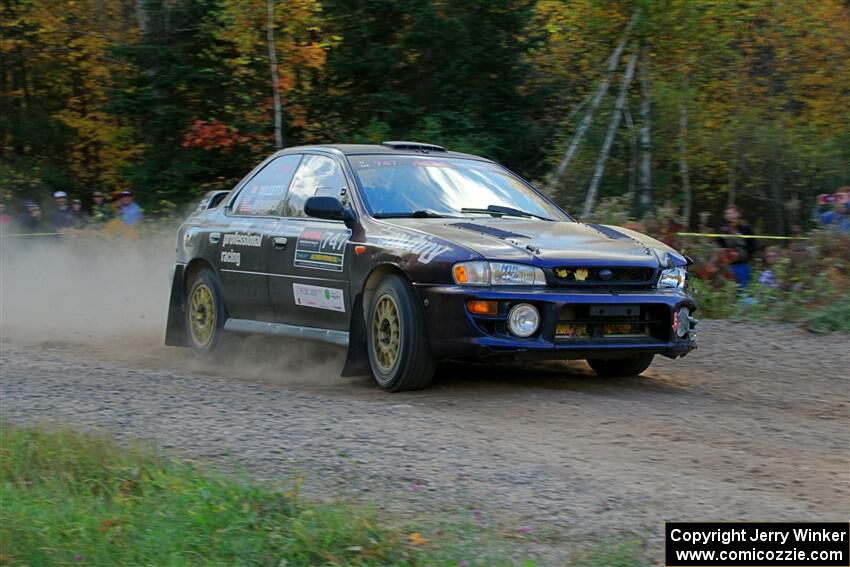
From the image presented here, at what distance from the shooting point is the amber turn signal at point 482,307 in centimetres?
720

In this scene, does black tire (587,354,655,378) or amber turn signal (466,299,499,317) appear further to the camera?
black tire (587,354,655,378)

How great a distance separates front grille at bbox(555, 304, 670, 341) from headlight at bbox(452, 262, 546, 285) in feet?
1.02

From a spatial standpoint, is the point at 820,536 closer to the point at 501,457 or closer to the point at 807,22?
the point at 501,457

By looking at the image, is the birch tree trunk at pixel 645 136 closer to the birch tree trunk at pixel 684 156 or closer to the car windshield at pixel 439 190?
the birch tree trunk at pixel 684 156

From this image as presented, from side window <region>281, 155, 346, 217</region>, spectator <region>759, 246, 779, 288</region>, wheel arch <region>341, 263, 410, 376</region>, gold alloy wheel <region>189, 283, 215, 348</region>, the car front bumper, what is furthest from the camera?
spectator <region>759, 246, 779, 288</region>

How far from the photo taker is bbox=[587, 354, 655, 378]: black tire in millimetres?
8305

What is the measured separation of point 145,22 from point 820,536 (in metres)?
21.6

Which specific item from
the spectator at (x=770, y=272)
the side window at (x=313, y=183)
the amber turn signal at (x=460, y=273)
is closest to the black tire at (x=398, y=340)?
the amber turn signal at (x=460, y=273)

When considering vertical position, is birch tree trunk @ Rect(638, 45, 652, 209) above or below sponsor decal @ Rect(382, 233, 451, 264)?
above

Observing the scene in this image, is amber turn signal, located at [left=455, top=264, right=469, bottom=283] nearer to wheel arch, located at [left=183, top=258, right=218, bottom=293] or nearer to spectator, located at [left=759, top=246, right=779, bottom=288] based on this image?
wheel arch, located at [left=183, top=258, right=218, bottom=293]

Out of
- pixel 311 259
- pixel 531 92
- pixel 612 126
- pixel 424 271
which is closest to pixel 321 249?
pixel 311 259

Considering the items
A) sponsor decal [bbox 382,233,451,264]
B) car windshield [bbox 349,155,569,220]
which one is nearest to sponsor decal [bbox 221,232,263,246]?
car windshield [bbox 349,155,569,220]

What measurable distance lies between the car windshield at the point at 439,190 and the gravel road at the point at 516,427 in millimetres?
1153

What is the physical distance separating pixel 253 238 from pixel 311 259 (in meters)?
0.86
